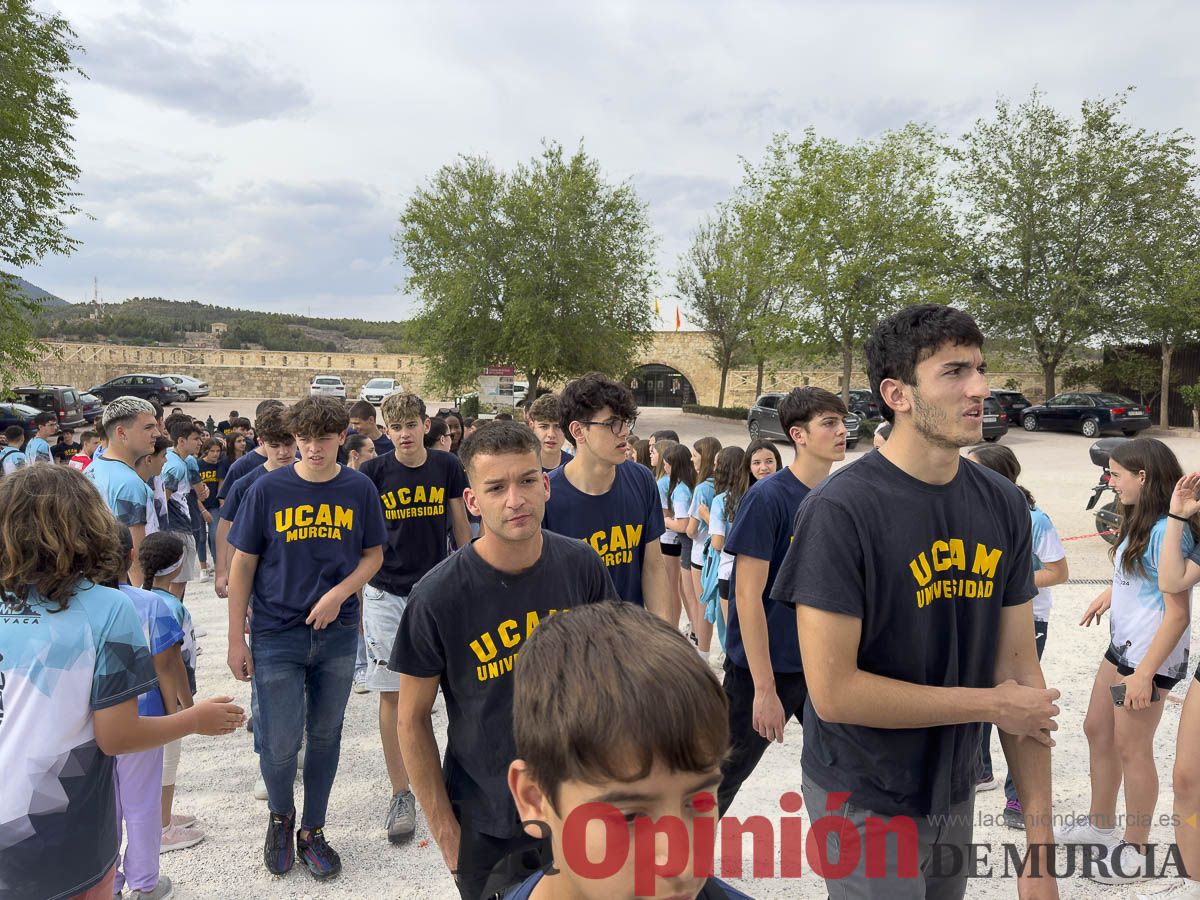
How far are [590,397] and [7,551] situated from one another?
7.59 ft

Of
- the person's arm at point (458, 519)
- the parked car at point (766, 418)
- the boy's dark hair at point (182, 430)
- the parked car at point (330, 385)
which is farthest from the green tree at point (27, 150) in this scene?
the parked car at point (330, 385)

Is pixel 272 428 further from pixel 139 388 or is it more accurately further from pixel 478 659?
pixel 139 388

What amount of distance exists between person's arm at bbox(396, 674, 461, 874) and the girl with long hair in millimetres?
2849

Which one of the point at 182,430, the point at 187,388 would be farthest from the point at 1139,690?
the point at 187,388

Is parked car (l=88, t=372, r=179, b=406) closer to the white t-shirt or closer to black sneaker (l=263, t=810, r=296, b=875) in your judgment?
black sneaker (l=263, t=810, r=296, b=875)

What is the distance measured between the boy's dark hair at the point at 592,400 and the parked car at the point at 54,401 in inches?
958

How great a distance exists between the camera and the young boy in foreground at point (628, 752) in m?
1.08

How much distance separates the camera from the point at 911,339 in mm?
2096

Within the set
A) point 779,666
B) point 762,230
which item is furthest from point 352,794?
point 762,230

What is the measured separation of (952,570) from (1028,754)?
0.52 meters

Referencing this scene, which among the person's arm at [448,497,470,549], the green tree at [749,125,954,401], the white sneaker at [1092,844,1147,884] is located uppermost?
the green tree at [749,125,954,401]

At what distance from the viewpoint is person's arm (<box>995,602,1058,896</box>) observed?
1898 mm

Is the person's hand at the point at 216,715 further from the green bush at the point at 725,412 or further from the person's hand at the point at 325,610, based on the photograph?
the green bush at the point at 725,412

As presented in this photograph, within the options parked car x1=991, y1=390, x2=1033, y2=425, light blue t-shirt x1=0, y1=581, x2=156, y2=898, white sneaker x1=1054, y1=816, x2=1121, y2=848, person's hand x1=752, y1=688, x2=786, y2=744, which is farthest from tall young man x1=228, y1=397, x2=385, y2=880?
parked car x1=991, y1=390, x2=1033, y2=425
